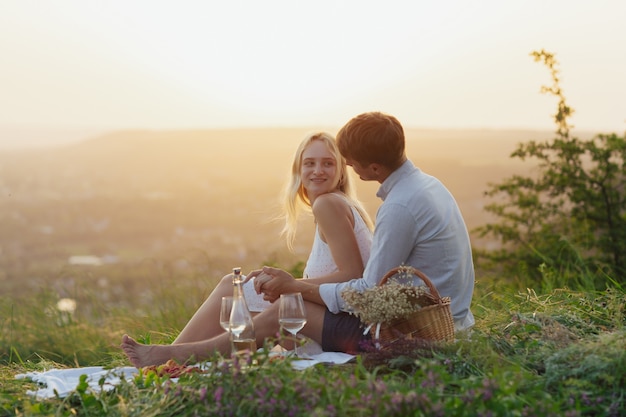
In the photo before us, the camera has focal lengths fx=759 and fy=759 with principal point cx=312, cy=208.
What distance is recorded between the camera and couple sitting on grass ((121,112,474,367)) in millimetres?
3582

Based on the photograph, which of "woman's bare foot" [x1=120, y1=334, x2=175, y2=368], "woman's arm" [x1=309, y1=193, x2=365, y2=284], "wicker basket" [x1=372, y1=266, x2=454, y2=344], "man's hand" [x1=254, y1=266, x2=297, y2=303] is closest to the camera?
"wicker basket" [x1=372, y1=266, x2=454, y2=344]

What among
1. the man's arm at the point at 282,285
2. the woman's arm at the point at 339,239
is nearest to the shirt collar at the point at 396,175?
the woman's arm at the point at 339,239

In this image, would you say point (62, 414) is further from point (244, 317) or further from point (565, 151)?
point (565, 151)

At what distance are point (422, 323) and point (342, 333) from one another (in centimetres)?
51

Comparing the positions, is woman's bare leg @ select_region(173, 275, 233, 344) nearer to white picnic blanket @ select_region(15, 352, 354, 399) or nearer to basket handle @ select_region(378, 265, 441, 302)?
white picnic blanket @ select_region(15, 352, 354, 399)

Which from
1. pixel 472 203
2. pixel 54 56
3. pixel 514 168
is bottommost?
pixel 472 203

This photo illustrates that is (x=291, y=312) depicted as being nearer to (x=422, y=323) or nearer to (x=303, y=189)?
(x=422, y=323)

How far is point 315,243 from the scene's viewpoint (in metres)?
4.41

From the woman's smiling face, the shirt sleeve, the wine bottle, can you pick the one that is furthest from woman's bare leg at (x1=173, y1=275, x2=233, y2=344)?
the shirt sleeve

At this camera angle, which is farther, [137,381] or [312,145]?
[312,145]

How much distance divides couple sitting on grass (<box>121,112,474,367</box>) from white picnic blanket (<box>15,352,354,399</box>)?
0.44 ft

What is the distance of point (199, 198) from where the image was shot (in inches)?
981

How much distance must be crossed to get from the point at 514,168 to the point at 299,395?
20.6 feet

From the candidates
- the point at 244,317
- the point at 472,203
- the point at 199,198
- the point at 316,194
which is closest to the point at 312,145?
the point at 316,194
